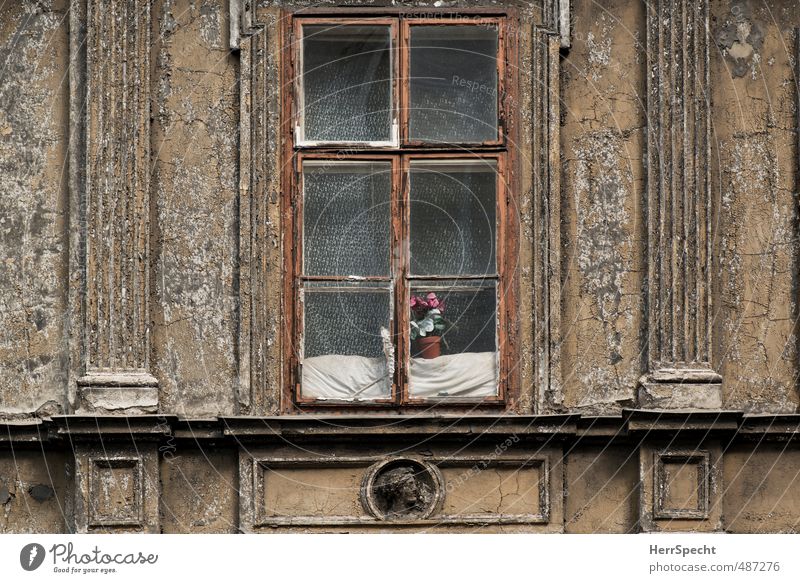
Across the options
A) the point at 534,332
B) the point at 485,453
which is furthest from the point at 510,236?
the point at 485,453

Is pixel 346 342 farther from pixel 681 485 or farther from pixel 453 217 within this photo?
pixel 681 485

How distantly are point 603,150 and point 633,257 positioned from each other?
1.94 ft

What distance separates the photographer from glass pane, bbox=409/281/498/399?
10.2 m

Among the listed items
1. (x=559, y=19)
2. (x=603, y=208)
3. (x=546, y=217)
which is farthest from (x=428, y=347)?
(x=559, y=19)

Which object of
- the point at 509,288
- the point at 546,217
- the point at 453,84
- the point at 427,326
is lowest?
the point at 427,326

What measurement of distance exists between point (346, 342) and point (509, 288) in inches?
35.3

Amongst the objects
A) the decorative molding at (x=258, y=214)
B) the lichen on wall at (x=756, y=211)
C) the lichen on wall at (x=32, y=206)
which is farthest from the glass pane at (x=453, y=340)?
the lichen on wall at (x=32, y=206)

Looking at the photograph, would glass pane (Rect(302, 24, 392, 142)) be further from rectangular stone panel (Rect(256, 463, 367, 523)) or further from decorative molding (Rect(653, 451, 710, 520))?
decorative molding (Rect(653, 451, 710, 520))

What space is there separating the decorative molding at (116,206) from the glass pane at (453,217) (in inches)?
56.0

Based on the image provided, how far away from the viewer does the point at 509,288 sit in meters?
10.2

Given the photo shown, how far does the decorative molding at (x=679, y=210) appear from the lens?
1013cm

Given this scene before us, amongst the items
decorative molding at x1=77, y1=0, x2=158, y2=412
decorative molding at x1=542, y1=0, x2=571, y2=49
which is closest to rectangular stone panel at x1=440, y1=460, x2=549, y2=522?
decorative molding at x1=77, y1=0, x2=158, y2=412

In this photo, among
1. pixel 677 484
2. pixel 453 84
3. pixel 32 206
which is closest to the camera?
pixel 677 484
